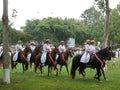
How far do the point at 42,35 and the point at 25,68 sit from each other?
195 feet

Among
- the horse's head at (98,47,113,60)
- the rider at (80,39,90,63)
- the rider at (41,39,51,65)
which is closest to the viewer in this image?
the horse's head at (98,47,113,60)

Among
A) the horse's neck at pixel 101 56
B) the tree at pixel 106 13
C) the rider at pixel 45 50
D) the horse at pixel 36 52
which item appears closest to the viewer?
the horse's neck at pixel 101 56

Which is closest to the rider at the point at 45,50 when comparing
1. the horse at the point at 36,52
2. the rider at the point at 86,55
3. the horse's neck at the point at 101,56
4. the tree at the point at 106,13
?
the horse at the point at 36,52

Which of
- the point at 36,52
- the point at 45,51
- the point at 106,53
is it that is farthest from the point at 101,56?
the point at 36,52

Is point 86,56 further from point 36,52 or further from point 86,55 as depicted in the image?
point 36,52

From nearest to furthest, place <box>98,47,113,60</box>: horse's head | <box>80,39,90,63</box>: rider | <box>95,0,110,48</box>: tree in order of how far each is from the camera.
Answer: <box>98,47,113,60</box>: horse's head → <box>80,39,90,63</box>: rider → <box>95,0,110,48</box>: tree

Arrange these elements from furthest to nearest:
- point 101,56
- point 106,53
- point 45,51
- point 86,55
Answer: point 45,51 < point 86,55 < point 101,56 < point 106,53

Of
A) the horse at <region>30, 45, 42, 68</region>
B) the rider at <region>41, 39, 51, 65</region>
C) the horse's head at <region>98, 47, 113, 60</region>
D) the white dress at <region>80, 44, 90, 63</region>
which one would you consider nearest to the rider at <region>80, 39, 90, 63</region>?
the white dress at <region>80, 44, 90, 63</region>

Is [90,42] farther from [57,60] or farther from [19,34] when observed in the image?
[19,34]

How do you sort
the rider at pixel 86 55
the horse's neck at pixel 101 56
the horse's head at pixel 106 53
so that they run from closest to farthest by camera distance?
the horse's head at pixel 106 53 < the horse's neck at pixel 101 56 < the rider at pixel 86 55

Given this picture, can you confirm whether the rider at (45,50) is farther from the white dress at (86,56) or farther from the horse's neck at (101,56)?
the horse's neck at (101,56)

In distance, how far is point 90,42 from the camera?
80.5 feet

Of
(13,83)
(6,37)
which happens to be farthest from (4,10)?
(13,83)

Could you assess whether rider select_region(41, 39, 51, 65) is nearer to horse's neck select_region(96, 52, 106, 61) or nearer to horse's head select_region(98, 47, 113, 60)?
horse's neck select_region(96, 52, 106, 61)
